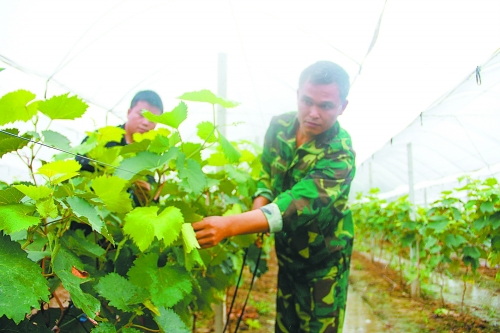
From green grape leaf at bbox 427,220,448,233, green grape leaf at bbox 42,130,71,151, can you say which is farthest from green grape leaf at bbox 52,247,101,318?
green grape leaf at bbox 427,220,448,233

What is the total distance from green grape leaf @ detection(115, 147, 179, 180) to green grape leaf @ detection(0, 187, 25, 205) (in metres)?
0.30

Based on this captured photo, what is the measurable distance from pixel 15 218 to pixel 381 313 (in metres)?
3.92

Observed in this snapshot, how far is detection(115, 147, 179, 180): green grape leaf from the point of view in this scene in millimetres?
1009

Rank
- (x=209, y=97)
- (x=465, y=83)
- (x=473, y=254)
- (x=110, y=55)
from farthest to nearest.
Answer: (x=110, y=55), (x=473, y=254), (x=465, y=83), (x=209, y=97)

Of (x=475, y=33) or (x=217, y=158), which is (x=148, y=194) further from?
(x=475, y=33)

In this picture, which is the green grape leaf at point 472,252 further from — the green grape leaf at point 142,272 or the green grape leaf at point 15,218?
the green grape leaf at point 15,218

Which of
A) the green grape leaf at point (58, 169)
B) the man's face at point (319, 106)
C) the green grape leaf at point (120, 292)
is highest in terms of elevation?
the man's face at point (319, 106)

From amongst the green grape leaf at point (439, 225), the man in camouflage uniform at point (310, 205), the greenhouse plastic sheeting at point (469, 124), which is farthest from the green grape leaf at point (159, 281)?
the green grape leaf at point (439, 225)

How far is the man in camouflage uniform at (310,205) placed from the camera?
1.36 metres

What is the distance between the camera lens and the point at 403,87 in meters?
2.57

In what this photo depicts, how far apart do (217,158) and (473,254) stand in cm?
269

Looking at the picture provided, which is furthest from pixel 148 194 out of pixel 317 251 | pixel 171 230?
pixel 317 251

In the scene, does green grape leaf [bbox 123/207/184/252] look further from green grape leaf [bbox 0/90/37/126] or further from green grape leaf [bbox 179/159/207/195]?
green grape leaf [bbox 0/90/37/126]

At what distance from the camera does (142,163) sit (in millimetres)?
1043
